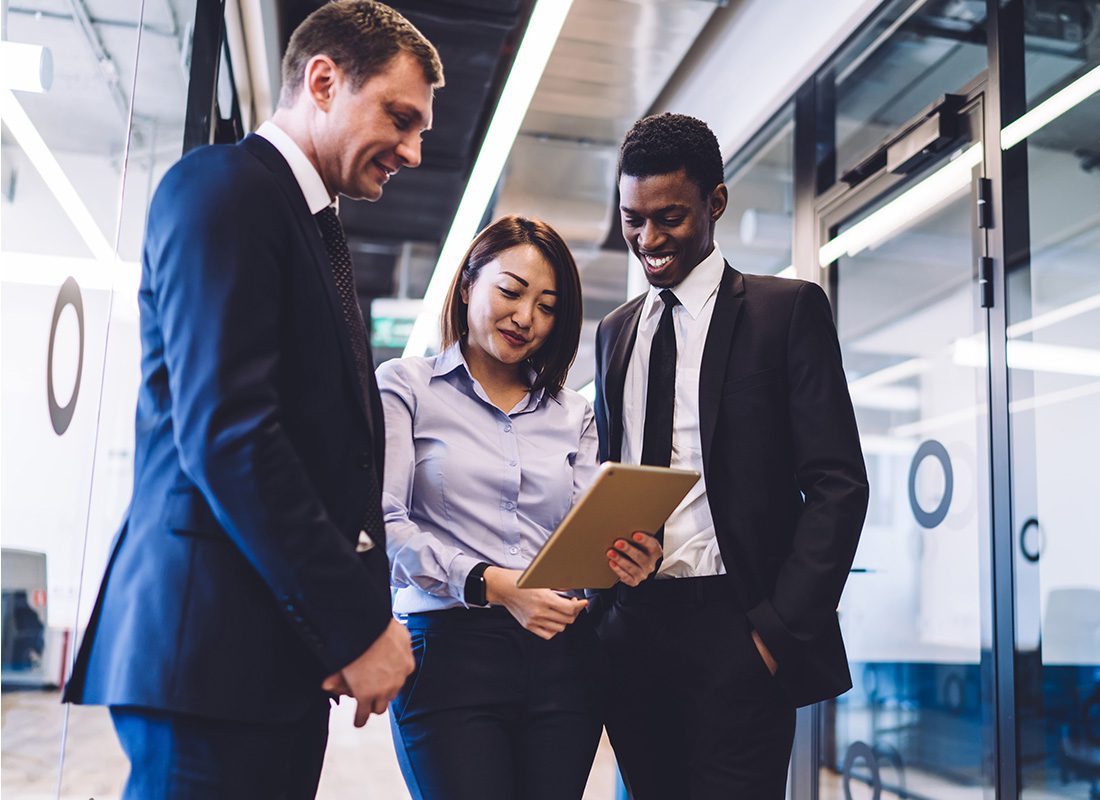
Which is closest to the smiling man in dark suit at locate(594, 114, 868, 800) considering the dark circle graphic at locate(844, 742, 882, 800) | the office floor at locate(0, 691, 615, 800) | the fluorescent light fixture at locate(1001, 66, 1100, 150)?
the office floor at locate(0, 691, 615, 800)

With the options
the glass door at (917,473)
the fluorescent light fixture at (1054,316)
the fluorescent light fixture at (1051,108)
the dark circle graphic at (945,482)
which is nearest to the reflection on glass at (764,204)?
the glass door at (917,473)

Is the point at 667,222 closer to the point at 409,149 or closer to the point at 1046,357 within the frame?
the point at 409,149

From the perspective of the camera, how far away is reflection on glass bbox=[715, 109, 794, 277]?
14.4 feet

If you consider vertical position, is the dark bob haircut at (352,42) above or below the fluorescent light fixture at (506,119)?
below

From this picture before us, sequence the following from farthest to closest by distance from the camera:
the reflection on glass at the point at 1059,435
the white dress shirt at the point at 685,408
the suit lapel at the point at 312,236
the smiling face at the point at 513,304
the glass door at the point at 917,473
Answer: the glass door at the point at 917,473 → the reflection on glass at the point at 1059,435 → the smiling face at the point at 513,304 → the white dress shirt at the point at 685,408 → the suit lapel at the point at 312,236

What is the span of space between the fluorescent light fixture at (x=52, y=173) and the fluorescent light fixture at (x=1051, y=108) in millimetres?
2407

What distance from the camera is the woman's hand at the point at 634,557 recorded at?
158 cm

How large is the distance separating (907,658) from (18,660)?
284cm

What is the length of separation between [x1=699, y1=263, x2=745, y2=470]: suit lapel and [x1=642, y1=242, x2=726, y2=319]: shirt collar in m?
0.02

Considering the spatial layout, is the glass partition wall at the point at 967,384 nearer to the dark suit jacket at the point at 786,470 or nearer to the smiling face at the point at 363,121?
the dark suit jacket at the point at 786,470

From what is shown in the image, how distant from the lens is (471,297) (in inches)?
73.8

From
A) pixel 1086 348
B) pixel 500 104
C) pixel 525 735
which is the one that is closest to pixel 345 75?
pixel 525 735

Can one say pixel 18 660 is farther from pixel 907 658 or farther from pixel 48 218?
pixel 907 658

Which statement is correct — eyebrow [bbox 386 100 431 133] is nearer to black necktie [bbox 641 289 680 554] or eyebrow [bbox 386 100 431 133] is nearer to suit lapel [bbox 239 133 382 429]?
suit lapel [bbox 239 133 382 429]
